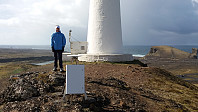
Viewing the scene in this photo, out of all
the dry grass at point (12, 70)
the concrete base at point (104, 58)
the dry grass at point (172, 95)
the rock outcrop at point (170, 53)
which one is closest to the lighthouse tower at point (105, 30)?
the concrete base at point (104, 58)

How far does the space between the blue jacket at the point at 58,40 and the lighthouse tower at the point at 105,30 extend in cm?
575

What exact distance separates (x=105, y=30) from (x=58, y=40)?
22.3ft

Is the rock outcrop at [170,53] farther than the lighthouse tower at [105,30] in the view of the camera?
Yes

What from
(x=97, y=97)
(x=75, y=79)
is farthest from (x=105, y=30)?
(x=75, y=79)

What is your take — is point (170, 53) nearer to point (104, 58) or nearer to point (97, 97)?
point (104, 58)

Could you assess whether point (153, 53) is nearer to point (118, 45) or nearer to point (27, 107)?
point (118, 45)

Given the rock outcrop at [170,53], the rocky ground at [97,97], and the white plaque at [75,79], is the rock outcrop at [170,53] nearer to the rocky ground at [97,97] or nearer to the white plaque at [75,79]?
the rocky ground at [97,97]

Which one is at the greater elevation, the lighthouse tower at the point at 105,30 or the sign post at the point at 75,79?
the lighthouse tower at the point at 105,30

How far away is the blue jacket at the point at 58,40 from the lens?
843 cm

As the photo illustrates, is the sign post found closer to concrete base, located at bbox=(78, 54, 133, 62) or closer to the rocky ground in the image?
the rocky ground

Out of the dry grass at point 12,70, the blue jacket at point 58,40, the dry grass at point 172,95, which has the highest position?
the blue jacket at point 58,40

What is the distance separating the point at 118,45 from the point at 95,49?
81.7 inches

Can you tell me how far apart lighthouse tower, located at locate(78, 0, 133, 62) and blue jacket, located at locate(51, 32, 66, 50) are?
575cm

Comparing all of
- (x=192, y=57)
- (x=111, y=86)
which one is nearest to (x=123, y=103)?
(x=111, y=86)
